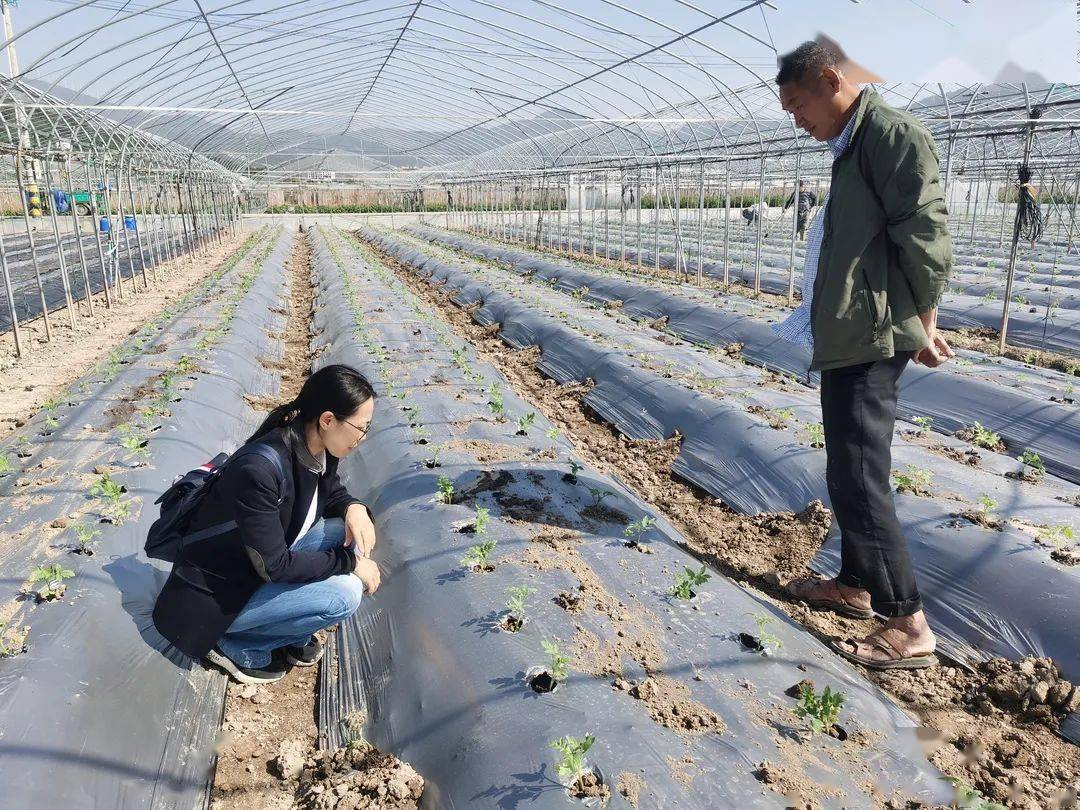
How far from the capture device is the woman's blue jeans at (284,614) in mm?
3037

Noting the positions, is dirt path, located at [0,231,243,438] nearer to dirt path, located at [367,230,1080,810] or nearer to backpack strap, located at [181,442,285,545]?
backpack strap, located at [181,442,285,545]

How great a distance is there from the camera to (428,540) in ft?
12.4

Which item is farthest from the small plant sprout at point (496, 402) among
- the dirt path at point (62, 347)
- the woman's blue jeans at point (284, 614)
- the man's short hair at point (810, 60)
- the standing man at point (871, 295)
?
the dirt path at point (62, 347)

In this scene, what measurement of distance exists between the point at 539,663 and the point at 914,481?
103 inches

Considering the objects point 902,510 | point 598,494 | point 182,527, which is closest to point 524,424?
point 598,494

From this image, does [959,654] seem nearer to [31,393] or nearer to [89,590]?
[89,590]

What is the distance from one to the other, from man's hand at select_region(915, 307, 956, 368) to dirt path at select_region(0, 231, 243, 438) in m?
7.36

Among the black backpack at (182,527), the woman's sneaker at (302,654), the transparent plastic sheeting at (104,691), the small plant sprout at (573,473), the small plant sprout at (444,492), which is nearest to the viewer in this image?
the transparent plastic sheeting at (104,691)

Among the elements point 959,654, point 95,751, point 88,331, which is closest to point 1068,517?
point 959,654

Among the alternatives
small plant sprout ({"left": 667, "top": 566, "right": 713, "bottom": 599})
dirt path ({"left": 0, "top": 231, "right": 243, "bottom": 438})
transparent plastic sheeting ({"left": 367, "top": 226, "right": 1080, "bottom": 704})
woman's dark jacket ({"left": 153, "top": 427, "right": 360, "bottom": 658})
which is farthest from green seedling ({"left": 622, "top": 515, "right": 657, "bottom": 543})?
dirt path ({"left": 0, "top": 231, "right": 243, "bottom": 438})

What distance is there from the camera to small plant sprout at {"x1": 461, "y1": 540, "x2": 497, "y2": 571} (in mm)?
3488

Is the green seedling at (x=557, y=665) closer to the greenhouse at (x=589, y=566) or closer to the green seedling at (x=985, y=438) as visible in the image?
the greenhouse at (x=589, y=566)

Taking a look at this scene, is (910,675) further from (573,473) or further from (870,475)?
(573,473)

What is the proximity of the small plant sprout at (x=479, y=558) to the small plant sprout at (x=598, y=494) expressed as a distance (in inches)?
36.1
